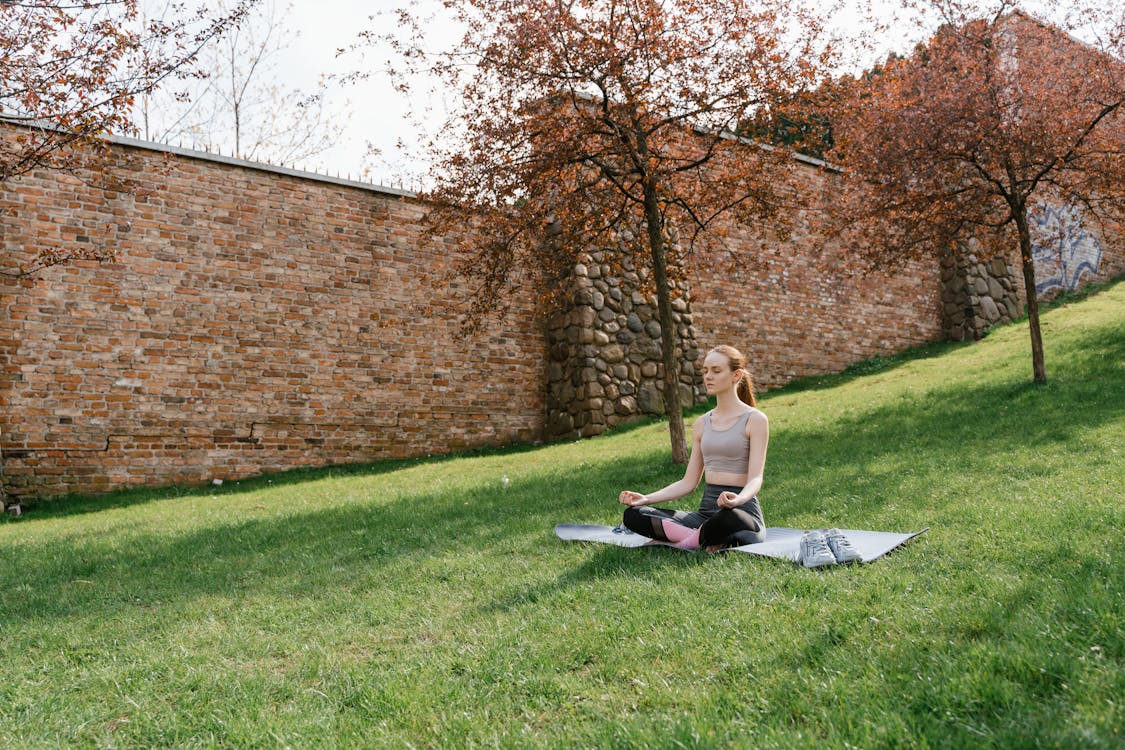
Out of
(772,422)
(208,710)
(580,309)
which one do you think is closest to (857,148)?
(772,422)

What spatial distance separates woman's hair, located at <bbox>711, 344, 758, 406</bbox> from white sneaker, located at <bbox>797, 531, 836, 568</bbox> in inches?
39.4

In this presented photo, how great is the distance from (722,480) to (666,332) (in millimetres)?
4064

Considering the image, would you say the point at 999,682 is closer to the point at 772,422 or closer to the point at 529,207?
the point at 529,207

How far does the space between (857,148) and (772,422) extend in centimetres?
396

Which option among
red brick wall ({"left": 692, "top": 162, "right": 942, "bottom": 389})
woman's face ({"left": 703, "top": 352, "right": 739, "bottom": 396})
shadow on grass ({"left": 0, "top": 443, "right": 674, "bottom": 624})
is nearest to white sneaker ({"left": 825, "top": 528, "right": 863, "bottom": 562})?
woman's face ({"left": 703, "top": 352, "right": 739, "bottom": 396})

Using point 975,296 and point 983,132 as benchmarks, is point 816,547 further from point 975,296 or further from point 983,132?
point 975,296

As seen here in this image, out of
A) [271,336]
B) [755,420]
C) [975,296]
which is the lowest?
[755,420]

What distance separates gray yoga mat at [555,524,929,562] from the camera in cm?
436

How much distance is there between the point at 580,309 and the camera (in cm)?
1312

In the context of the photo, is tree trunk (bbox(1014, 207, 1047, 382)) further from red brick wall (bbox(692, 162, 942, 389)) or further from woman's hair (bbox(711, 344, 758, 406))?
woman's hair (bbox(711, 344, 758, 406))

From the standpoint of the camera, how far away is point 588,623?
3586 mm

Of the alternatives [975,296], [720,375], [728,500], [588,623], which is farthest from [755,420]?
[975,296]

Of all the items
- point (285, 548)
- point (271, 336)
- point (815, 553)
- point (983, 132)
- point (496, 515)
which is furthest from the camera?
point (271, 336)

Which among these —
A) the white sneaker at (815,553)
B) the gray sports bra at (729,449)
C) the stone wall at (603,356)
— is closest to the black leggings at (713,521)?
the gray sports bra at (729,449)
